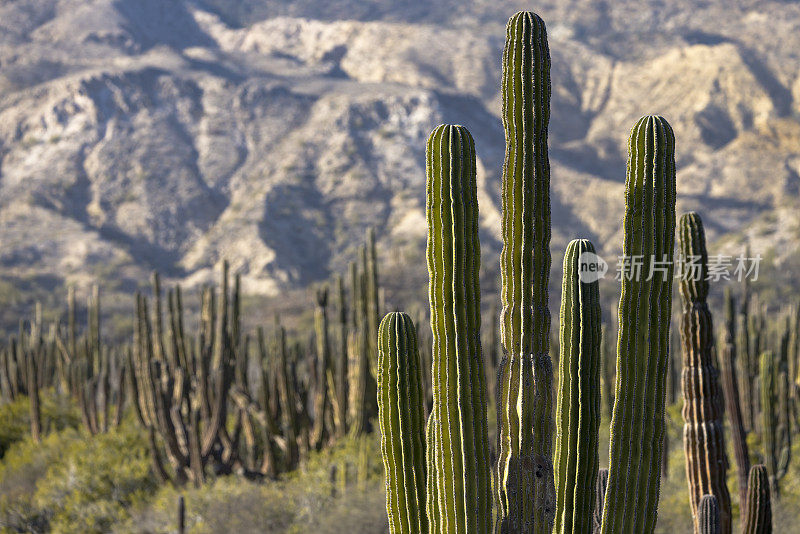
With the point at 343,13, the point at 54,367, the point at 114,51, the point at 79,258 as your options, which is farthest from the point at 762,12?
the point at 54,367

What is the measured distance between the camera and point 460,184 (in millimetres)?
3361

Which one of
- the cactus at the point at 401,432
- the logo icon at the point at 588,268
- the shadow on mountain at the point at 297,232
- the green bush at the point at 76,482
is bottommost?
the green bush at the point at 76,482

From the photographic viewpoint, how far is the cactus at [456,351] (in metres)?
3.31

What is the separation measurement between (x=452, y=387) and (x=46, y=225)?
80.2 m

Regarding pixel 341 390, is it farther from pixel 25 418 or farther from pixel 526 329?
pixel 25 418

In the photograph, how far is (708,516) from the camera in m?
4.73

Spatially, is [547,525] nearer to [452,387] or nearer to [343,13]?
[452,387]

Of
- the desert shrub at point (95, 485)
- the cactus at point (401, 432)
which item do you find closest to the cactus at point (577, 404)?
the cactus at point (401, 432)

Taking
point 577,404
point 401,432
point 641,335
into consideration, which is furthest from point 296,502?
point 641,335

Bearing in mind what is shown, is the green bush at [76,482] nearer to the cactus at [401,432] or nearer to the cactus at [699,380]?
the cactus at [699,380]

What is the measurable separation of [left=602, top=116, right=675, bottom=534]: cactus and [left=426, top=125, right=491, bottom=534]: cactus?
54 cm

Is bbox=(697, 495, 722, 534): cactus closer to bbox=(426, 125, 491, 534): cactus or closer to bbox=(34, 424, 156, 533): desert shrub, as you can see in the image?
bbox=(426, 125, 491, 534): cactus

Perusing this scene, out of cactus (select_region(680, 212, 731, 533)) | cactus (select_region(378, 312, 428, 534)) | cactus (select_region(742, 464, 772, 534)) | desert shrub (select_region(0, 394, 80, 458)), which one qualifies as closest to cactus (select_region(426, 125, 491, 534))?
cactus (select_region(378, 312, 428, 534))

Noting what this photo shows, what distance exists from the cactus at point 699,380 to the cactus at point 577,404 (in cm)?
188
